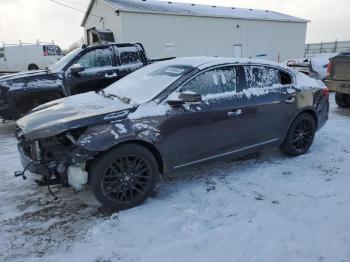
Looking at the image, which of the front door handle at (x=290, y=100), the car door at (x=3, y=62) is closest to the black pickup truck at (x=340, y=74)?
the front door handle at (x=290, y=100)

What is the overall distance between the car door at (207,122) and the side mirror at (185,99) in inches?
3.1

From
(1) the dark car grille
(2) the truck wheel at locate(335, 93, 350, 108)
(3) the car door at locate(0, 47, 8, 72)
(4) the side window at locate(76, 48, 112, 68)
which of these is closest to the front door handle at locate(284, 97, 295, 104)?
(4) the side window at locate(76, 48, 112, 68)

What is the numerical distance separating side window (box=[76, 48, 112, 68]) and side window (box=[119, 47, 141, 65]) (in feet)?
1.02

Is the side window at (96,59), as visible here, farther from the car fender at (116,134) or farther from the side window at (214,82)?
the car fender at (116,134)

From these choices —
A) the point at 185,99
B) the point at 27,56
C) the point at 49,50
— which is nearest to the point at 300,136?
the point at 185,99

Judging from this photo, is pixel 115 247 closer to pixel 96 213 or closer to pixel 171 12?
pixel 96 213

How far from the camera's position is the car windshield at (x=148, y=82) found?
13.7 ft

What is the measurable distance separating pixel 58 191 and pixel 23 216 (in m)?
0.66

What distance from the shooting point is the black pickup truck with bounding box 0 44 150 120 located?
708cm

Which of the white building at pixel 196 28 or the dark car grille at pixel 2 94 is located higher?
the white building at pixel 196 28

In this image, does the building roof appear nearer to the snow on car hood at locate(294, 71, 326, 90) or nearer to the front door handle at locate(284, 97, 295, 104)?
the snow on car hood at locate(294, 71, 326, 90)

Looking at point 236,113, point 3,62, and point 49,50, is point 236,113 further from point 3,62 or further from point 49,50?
point 3,62

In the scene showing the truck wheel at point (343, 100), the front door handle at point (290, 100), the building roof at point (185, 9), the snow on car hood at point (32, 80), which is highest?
the building roof at point (185, 9)

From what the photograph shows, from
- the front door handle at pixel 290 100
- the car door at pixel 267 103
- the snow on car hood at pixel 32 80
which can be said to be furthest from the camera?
the snow on car hood at pixel 32 80
